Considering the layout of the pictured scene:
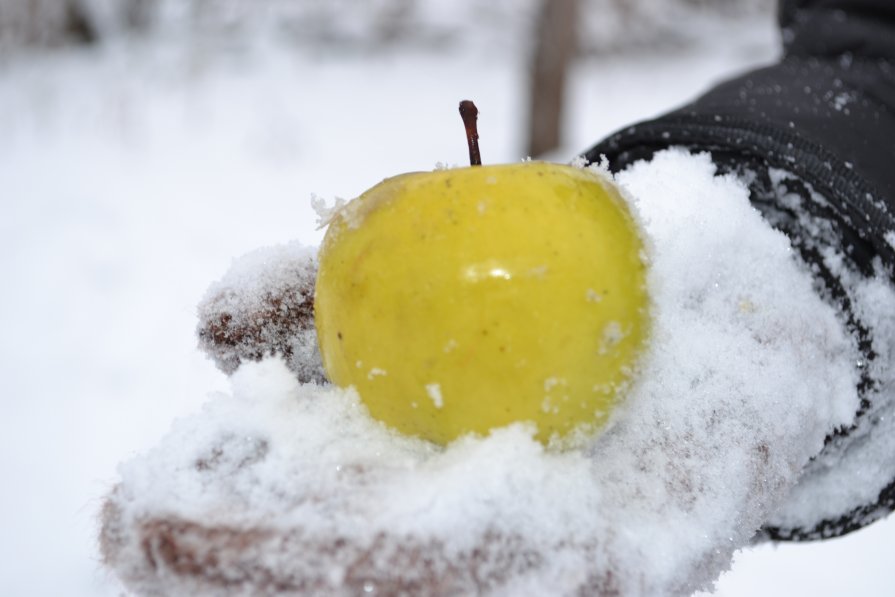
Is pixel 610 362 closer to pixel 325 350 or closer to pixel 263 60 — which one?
pixel 325 350

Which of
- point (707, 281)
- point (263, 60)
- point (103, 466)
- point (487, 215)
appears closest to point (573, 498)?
point (487, 215)

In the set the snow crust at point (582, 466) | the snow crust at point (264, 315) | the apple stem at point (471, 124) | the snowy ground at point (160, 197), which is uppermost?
the snowy ground at point (160, 197)

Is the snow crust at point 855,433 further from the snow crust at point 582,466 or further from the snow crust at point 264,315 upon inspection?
the snow crust at point 264,315

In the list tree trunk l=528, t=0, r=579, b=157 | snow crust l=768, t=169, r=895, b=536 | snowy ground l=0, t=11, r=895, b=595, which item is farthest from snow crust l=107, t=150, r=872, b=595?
tree trunk l=528, t=0, r=579, b=157

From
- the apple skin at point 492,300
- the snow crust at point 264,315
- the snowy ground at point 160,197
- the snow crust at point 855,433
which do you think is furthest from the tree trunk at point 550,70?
the apple skin at point 492,300

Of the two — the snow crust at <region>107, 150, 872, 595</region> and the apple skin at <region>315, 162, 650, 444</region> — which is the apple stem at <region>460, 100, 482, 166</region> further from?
the snow crust at <region>107, 150, 872, 595</region>

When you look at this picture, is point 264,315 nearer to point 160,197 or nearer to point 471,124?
point 471,124
